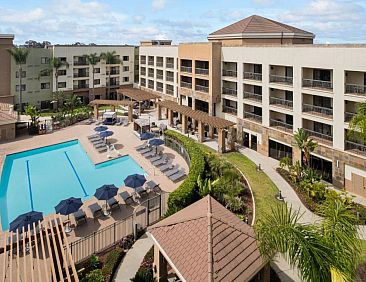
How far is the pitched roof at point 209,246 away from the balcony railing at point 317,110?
2134cm

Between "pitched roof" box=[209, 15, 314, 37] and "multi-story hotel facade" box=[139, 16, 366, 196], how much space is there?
0.52 feet

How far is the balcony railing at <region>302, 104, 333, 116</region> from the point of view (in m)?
33.1

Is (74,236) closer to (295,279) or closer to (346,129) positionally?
(295,279)

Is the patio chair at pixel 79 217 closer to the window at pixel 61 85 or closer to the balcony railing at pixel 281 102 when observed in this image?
the balcony railing at pixel 281 102

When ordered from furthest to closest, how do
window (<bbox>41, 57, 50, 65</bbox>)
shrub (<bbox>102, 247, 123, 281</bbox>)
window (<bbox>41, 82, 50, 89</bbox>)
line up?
1. window (<bbox>41, 82, 50, 89</bbox>)
2. window (<bbox>41, 57, 50, 65</bbox>)
3. shrub (<bbox>102, 247, 123, 281</bbox>)

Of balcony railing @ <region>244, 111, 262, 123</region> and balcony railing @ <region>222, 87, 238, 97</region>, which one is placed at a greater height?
balcony railing @ <region>222, 87, 238, 97</region>

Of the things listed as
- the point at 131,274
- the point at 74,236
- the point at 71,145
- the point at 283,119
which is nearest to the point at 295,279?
the point at 131,274

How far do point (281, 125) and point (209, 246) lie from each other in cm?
2853

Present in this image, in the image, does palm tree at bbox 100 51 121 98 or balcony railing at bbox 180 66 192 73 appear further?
palm tree at bbox 100 51 121 98

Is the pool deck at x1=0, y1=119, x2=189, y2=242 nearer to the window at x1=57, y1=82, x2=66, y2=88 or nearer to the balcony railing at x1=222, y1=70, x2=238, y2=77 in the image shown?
the balcony railing at x1=222, y1=70, x2=238, y2=77

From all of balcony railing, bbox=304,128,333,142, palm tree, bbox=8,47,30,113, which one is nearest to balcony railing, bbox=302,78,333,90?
balcony railing, bbox=304,128,333,142

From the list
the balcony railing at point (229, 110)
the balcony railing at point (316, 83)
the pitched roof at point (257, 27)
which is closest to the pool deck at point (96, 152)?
the balcony railing at point (229, 110)

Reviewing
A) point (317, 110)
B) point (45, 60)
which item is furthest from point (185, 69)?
point (45, 60)

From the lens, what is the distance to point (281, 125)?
39406mm
